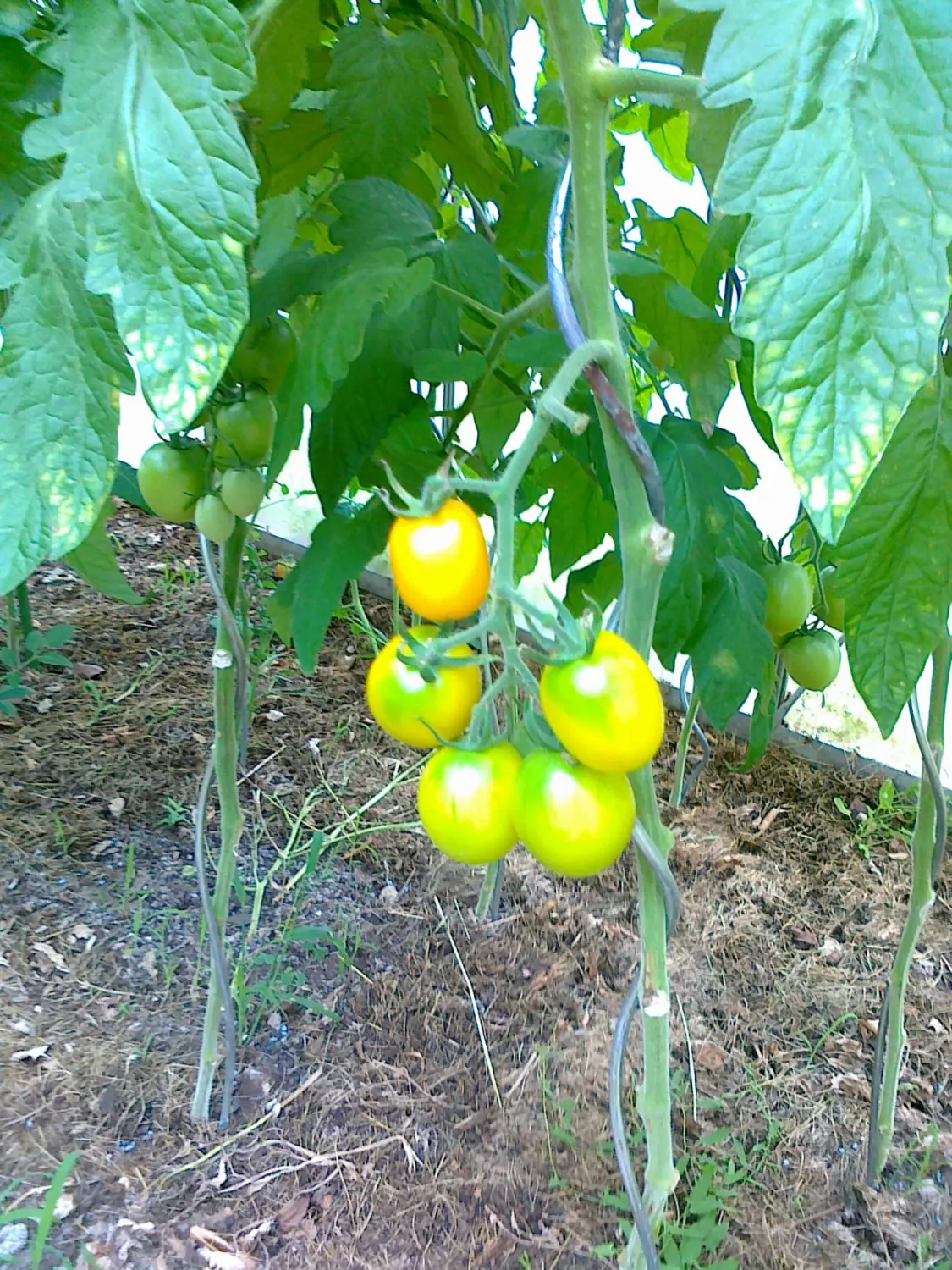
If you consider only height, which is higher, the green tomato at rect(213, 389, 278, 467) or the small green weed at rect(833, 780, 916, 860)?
the green tomato at rect(213, 389, 278, 467)

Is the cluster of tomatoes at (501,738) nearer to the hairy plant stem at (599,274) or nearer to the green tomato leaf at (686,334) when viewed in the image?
the hairy plant stem at (599,274)

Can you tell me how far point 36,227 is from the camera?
1.35 ft

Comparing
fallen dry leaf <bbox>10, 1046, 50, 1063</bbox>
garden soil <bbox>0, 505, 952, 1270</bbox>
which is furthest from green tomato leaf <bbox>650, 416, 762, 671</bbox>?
fallen dry leaf <bbox>10, 1046, 50, 1063</bbox>

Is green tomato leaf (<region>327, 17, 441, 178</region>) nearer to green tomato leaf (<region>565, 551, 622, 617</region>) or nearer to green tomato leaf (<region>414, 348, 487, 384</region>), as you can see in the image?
green tomato leaf (<region>414, 348, 487, 384</region>)

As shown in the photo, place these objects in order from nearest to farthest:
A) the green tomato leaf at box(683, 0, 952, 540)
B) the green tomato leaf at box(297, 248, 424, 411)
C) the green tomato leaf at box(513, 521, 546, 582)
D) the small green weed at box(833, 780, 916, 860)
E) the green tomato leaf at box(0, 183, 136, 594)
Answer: the green tomato leaf at box(683, 0, 952, 540), the green tomato leaf at box(0, 183, 136, 594), the green tomato leaf at box(297, 248, 424, 411), the green tomato leaf at box(513, 521, 546, 582), the small green weed at box(833, 780, 916, 860)

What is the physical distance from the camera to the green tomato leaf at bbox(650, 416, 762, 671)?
1.85ft

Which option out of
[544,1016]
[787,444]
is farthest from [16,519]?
[544,1016]

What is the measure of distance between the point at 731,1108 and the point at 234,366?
2.77 ft

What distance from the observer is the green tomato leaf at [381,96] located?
600 mm

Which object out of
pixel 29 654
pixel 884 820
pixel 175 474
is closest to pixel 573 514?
pixel 175 474

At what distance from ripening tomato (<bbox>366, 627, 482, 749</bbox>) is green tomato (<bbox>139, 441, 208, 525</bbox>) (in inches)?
11.6

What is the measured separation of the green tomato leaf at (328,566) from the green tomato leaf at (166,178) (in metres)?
0.23

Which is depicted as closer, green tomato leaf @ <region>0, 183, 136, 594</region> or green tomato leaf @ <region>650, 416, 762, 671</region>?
green tomato leaf @ <region>0, 183, 136, 594</region>

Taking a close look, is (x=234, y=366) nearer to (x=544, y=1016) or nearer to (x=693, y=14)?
(x=693, y=14)
